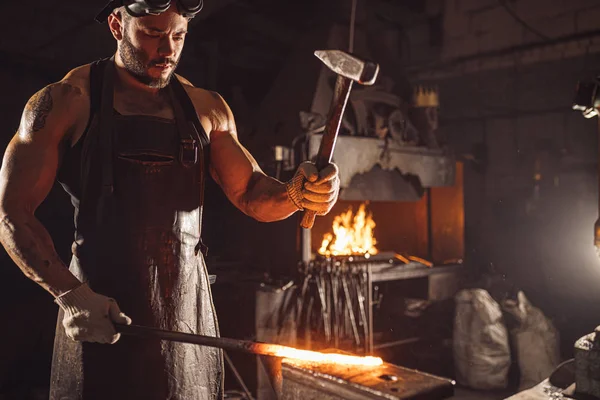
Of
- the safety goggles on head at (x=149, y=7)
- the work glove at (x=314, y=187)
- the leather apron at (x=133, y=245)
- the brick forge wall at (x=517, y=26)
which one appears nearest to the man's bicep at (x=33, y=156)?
the leather apron at (x=133, y=245)

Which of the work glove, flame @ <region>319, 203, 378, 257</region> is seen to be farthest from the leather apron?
flame @ <region>319, 203, 378, 257</region>

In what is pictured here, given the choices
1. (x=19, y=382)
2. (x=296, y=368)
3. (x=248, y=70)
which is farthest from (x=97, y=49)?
(x=296, y=368)

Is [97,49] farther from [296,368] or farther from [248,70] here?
[296,368]

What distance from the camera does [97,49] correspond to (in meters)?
6.75

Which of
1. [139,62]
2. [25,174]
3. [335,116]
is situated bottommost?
[25,174]

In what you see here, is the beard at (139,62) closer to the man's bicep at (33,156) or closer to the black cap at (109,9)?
the black cap at (109,9)

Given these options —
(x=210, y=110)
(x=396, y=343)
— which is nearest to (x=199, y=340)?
(x=210, y=110)

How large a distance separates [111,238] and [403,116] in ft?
17.7

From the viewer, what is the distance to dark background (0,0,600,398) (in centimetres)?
617

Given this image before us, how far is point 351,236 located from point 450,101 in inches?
168

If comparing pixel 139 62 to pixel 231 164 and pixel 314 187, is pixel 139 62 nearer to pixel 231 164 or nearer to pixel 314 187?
pixel 231 164

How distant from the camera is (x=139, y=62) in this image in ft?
7.65

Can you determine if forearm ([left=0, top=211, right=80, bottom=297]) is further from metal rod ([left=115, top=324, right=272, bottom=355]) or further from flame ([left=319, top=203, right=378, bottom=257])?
flame ([left=319, top=203, right=378, bottom=257])

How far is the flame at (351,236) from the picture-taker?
705 centimetres
